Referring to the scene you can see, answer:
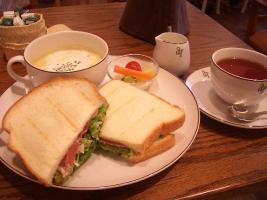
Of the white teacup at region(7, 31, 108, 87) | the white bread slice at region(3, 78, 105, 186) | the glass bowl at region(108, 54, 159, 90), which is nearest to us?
the white bread slice at region(3, 78, 105, 186)

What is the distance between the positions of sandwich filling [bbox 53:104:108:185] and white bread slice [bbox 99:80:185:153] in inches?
0.8

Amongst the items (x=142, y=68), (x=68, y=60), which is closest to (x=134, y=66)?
(x=142, y=68)

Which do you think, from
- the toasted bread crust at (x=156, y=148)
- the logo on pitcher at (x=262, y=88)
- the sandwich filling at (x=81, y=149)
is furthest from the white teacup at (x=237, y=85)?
the sandwich filling at (x=81, y=149)

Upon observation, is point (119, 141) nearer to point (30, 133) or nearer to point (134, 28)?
point (30, 133)

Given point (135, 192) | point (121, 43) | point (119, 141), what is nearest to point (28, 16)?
point (121, 43)

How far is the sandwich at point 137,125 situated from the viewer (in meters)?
0.71

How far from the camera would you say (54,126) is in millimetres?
695

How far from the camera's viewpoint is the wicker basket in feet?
3.39

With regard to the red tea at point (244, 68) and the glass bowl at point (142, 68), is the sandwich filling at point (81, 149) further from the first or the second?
the red tea at point (244, 68)

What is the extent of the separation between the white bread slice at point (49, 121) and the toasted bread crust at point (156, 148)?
0.49ft

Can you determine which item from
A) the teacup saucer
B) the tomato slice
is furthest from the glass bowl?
the teacup saucer

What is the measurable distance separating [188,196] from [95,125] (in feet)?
0.92

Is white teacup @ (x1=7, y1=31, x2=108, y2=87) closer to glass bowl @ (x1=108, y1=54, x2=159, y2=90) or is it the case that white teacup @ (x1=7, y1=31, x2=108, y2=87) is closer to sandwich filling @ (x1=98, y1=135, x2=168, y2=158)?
glass bowl @ (x1=108, y1=54, x2=159, y2=90)

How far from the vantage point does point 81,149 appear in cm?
69
